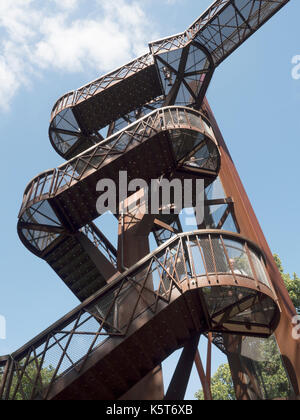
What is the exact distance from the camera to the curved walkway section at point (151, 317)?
25.3 feet

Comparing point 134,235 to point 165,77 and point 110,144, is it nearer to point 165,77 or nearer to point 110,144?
point 110,144

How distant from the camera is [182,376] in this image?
28.8 feet

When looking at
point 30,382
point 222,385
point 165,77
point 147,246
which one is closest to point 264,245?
point 147,246

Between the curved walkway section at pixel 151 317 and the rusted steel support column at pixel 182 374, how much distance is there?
0.31 m

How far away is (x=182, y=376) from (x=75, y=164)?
6.90 m

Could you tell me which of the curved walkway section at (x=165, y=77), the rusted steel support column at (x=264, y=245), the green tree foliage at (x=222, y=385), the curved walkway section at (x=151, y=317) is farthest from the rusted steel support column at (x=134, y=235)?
the green tree foliage at (x=222, y=385)

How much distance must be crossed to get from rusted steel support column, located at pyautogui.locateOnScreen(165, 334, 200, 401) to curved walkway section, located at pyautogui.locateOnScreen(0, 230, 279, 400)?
0.31 meters

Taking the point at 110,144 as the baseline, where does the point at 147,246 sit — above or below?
below

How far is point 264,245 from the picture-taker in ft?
41.4

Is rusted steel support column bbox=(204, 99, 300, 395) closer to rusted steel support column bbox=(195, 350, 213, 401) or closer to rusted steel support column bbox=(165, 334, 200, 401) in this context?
rusted steel support column bbox=(195, 350, 213, 401)

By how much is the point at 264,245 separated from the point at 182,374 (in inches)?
225

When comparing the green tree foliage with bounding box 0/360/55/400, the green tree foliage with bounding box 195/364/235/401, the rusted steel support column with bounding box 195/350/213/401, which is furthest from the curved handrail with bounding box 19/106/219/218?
the green tree foliage with bounding box 195/364/235/401
